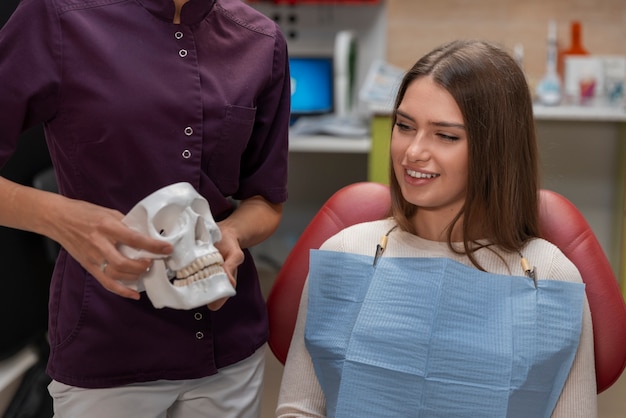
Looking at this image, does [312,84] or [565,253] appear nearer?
[565,253]

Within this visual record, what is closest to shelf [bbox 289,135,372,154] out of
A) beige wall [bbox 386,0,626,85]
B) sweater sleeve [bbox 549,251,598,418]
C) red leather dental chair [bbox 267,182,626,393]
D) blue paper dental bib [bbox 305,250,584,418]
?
beige wall [bbox 386,0,626,85]

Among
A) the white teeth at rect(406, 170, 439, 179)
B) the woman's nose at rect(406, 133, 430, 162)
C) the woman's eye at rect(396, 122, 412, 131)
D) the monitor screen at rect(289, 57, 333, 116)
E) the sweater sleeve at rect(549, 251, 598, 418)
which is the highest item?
the woman's eye at rect(396, 122, 412, 131)

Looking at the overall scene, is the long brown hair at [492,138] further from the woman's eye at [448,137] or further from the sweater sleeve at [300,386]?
the sweater sleeve at [300,386]

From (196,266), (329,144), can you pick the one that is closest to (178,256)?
(196,266)

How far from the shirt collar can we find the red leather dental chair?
0.53m

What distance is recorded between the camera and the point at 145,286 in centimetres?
120

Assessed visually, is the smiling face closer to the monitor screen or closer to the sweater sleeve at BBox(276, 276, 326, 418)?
the sweater sleeve at BBox(276, 276, 326, 418)

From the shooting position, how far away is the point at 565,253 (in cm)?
158

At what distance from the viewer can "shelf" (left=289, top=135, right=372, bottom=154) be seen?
10.7ft

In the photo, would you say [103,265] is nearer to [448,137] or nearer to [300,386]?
[300,386]

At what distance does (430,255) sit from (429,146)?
0.70ft

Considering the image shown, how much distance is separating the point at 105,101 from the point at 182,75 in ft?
A: 0.44

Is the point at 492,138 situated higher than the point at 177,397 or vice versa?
the point at 492,138

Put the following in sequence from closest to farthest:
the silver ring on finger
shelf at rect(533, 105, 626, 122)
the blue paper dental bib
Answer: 1. the silver ring on finger
2. the blue paper dental bib
3. shelf at rect(533, 105, 626, 122)
